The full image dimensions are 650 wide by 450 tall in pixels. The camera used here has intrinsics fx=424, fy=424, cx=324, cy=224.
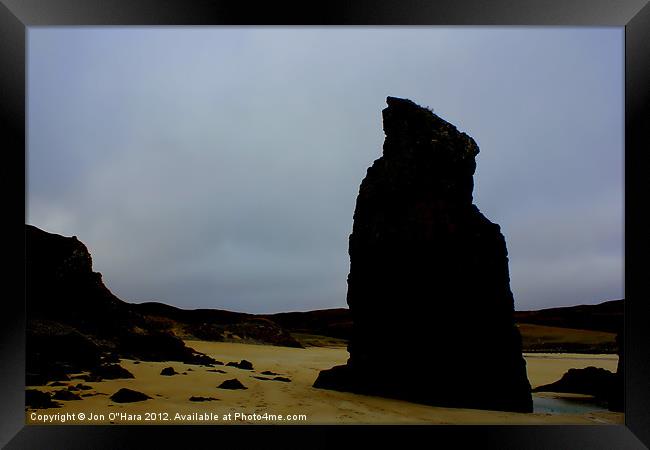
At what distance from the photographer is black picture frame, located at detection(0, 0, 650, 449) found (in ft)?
17.4

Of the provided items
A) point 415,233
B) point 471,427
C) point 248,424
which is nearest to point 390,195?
point 415,233

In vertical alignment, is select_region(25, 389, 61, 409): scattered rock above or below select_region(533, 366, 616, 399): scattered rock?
above

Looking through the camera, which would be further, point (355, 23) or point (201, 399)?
point (201, 399)

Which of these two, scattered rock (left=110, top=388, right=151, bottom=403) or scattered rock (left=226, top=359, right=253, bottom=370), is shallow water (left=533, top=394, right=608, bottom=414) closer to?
scattered rock (left=226, top=359, right=253, bottom=370)

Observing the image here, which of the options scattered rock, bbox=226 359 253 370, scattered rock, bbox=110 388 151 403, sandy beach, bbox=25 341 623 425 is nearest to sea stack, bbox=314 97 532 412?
sandy beach, bbox=25 341 623 425

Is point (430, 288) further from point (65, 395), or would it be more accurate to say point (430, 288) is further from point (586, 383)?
point (65, 395)

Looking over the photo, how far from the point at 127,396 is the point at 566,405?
21.3ft

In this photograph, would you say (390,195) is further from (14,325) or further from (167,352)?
(14,325)

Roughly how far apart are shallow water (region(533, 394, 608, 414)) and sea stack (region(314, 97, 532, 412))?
51cm

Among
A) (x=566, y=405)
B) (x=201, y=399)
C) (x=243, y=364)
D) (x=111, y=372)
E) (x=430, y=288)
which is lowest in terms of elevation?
(x=566, y=405)

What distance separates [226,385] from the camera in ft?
20.6

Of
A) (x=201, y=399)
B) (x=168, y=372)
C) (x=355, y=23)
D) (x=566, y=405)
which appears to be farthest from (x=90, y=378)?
(x=566, y=405)

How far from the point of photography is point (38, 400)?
5.66 m

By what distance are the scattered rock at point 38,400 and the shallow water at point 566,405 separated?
6.79 meters
